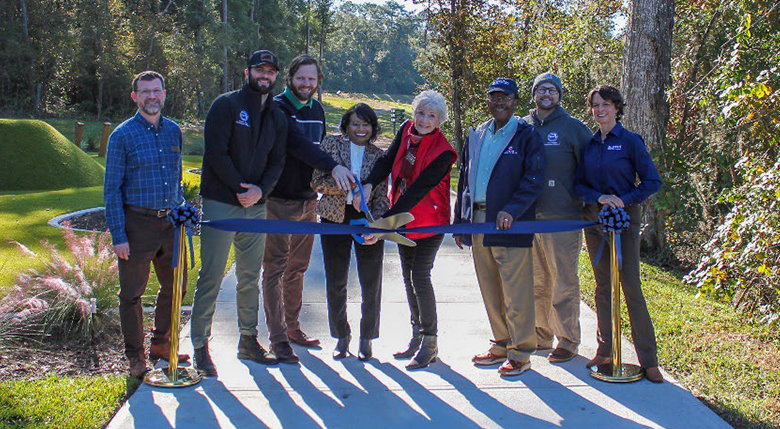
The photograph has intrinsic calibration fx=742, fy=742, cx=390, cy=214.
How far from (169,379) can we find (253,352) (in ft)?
2.22

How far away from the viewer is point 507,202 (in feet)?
16.2

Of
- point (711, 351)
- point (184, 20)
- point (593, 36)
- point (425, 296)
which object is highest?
point (184, 20)

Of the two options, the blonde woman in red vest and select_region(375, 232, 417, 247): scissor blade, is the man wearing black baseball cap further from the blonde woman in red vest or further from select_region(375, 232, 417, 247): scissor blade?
select_region(375, 232, 417, 247): scissor blade

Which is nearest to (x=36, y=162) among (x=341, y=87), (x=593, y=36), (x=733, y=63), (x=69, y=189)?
(x=69, y=189)

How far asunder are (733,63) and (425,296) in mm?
3425

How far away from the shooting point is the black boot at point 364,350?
5277 millimetres

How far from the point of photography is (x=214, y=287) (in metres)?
4.94

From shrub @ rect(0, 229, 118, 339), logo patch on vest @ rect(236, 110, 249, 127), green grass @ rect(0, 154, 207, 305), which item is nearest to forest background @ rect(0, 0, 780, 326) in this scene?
logo patch on vest @ rect(236, 110, 249, 127)

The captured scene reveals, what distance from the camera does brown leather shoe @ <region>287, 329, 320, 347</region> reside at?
5.60m

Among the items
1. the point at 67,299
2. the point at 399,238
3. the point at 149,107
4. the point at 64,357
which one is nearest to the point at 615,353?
the point at 399,238

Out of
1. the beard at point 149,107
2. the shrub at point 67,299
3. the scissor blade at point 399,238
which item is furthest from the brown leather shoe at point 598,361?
the shrub at point 67,299

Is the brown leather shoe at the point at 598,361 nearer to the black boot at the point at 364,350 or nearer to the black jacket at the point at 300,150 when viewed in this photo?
the black boot at the point at 364,350

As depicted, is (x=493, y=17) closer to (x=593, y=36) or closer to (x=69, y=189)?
(x=593, y=36)

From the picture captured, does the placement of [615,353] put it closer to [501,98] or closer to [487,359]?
[487,359]
